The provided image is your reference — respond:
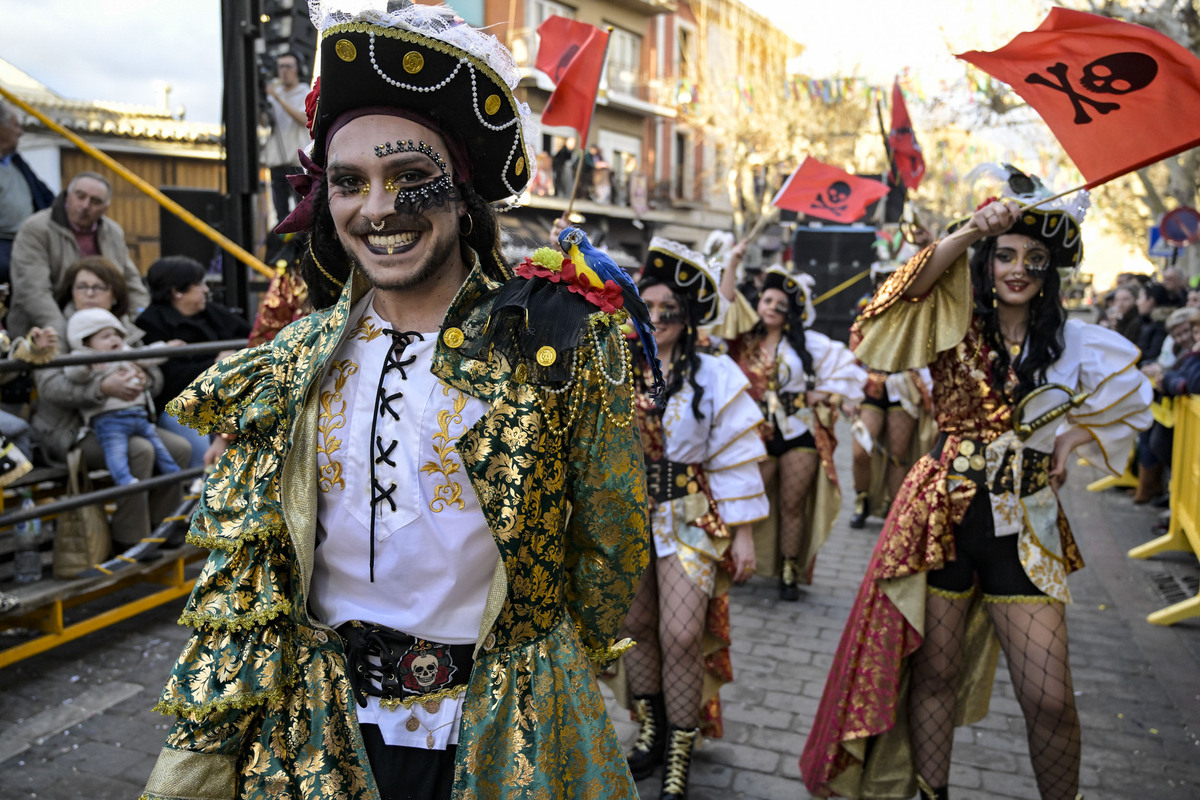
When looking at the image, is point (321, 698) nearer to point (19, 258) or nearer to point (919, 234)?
point (919, 234)

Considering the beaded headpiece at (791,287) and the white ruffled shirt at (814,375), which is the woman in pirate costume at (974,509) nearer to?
the white ruffled shirt at (814,375)

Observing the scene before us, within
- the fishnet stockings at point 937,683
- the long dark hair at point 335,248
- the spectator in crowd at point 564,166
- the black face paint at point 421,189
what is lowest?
the fishnet stockings at point 937,683

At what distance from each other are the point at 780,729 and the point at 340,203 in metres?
3.47

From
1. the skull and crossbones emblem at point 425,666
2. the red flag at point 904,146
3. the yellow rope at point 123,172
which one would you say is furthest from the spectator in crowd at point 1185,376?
the skull and crossbones emblem at point 425,666

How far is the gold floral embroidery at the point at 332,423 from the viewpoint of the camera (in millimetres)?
1960

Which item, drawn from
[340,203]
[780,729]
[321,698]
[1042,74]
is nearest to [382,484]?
[321,698]

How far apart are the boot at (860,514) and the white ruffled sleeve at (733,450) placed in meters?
5.15

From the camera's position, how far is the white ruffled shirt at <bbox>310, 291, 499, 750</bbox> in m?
1.90

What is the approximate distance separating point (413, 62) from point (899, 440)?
7266 mm

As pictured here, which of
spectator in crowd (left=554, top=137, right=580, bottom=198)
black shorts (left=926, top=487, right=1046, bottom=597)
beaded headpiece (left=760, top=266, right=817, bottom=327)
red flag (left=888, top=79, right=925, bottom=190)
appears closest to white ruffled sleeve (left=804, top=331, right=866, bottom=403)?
beaded headpiece (left=760, top=266, right=817, bottom=327)

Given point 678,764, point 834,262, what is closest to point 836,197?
point 678,764

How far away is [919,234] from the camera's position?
3.84 metres

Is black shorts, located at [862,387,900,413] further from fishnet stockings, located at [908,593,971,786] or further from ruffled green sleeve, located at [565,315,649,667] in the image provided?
ruffled green sleeve, located at [565,315,649,667]

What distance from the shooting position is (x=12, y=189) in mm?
6379
